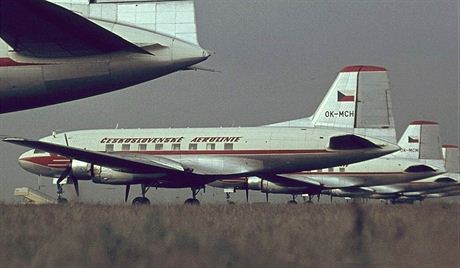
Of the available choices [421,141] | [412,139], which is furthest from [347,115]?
[412,139]

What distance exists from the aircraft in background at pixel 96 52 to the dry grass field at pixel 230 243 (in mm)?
4740

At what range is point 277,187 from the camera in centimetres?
5403

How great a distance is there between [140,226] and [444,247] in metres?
5.54

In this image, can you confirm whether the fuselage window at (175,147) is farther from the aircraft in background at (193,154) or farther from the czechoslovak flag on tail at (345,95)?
the czechoslovak flag on tail at (345,95)

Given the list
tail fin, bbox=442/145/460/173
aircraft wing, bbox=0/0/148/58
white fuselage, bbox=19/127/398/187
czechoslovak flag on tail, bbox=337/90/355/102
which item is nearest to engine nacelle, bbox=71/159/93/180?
white fuselage, bbox=19/127/398/187

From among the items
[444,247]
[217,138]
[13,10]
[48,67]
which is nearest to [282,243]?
[444,247]

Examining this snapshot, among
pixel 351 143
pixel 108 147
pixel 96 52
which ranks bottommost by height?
pixel 108 147

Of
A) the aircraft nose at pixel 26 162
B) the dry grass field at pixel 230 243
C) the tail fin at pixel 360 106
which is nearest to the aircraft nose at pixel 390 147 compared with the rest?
the tail fin at pixel 360 106

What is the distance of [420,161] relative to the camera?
6562cm

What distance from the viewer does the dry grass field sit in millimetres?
10930

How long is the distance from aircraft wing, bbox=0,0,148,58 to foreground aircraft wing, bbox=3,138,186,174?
17151 mm

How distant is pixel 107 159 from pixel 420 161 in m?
35.1

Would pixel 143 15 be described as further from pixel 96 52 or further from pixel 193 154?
pixel 193 154

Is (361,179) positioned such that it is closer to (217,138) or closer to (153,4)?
(217,138)
